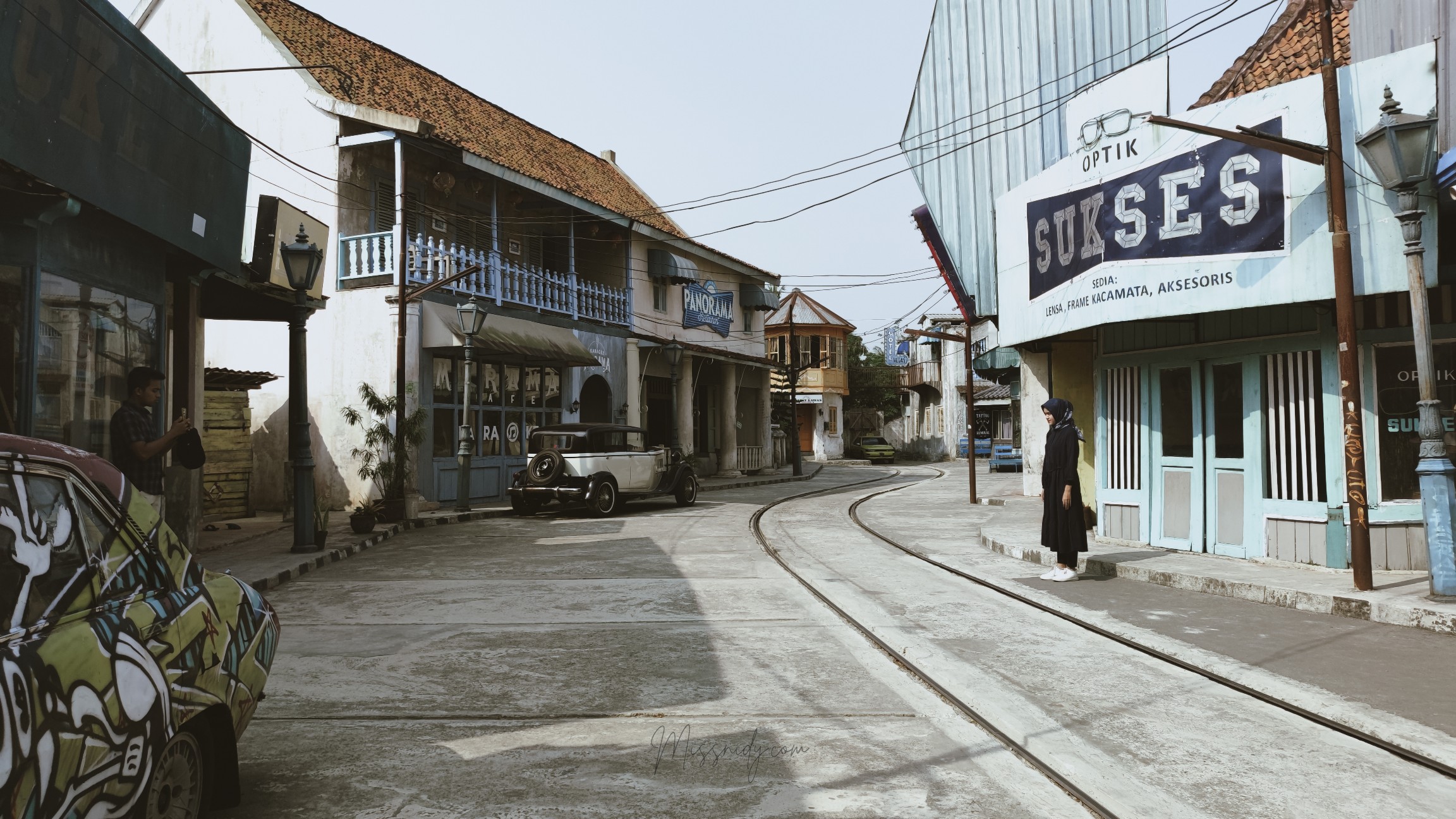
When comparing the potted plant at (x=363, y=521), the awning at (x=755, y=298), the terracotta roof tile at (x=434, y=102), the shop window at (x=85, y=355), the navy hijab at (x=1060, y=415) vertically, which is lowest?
the potted plant at (x=363, y=521)

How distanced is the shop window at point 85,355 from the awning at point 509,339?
8.62 metres

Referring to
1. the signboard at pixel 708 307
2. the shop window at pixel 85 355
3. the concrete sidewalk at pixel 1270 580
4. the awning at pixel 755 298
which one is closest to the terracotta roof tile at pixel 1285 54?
the concrete sidewalk at pixel 1270 580

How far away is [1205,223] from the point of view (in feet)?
33.8

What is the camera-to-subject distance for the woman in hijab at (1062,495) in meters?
10.0

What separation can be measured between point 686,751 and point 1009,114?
15.1 m

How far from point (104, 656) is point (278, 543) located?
37.1ft

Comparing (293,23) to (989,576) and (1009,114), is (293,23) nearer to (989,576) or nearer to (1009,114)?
(1009,114)

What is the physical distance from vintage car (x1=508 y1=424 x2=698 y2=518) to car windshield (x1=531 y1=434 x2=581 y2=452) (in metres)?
0.01

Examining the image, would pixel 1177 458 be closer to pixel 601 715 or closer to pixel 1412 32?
pixel 1412 32

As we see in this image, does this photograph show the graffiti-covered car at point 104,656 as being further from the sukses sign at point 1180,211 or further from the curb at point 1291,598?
the sukses sign at point 1180,211

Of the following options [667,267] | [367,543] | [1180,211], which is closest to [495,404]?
[367,543]

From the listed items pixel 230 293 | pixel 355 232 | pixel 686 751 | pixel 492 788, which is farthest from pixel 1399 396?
pixel 355 232

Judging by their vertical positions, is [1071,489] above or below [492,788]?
above

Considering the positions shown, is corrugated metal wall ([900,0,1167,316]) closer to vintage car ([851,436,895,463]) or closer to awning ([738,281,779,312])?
awning ([738,281,779,312])
